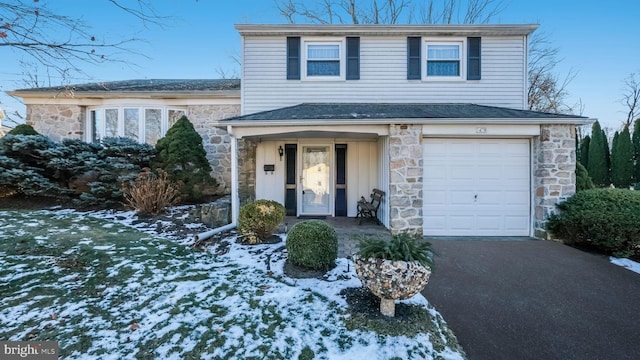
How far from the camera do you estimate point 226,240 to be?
5.73m

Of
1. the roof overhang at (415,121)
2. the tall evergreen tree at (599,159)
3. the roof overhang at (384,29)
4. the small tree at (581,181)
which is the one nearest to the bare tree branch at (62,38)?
the roof overhang at (415,121)

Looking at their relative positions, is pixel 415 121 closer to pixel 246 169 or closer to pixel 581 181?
pixel 581 181

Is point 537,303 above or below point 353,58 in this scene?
Answer: below

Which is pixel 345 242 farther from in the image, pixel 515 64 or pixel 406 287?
pixel 515 64

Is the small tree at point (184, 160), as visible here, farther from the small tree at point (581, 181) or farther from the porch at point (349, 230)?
the small tree at point (581, 181)

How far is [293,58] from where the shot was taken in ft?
27.2

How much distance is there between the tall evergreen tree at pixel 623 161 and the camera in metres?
11.3

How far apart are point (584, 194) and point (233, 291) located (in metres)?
7.36

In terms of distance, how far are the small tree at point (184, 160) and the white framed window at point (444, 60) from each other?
7372mm

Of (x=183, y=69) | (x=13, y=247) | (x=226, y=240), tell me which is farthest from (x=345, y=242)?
(x=183, y=69)

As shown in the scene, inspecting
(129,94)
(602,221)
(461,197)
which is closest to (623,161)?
(602,221)

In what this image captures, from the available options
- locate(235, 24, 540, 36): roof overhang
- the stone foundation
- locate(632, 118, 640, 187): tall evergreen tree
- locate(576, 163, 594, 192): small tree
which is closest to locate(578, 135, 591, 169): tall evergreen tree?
locate(632, 118, 640, 187): tall evergreen tree

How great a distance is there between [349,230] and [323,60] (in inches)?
206

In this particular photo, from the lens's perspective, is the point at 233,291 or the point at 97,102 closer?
the point at 233,291
